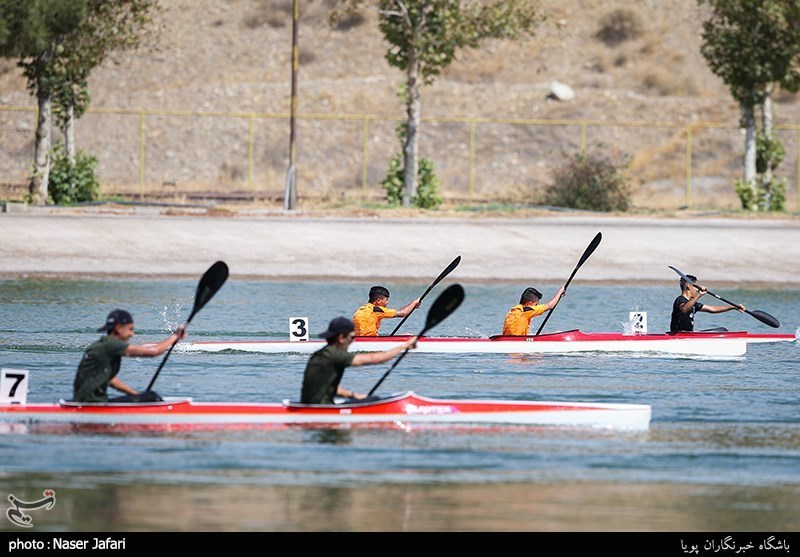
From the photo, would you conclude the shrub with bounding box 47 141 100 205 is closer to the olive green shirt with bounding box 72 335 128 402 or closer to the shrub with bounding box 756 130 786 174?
the shrub with bounding box 756 130 786 174

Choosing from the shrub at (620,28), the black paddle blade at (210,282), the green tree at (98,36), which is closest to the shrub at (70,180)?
the green tree at (98,36)

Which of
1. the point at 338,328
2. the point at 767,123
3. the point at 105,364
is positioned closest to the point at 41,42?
the point at 767,123

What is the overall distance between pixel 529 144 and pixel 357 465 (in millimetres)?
40275

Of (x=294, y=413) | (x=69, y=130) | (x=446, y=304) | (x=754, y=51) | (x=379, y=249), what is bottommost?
(x=294, y=413)

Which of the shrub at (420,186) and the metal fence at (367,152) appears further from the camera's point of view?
the metal fence at (367,152)

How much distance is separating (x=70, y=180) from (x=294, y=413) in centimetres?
2559

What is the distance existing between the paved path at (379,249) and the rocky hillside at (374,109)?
9720 mm

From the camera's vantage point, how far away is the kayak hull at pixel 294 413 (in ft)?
44.0

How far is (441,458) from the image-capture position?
41.1 feet

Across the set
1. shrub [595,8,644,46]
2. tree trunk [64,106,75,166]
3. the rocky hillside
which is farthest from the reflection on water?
shrub [595,8,644,46]

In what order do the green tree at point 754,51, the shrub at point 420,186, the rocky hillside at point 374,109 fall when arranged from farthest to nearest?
the rocky hillside at point 374,109 → the green tree at point 754,51 → the shrub at point 420,186

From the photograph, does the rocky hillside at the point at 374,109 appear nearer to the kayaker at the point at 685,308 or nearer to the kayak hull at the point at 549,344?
the kayak hull at the point at 549,344

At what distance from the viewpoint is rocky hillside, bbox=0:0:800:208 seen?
4909 centimetres

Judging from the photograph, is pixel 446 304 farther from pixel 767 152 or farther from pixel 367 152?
pixel 367 152
